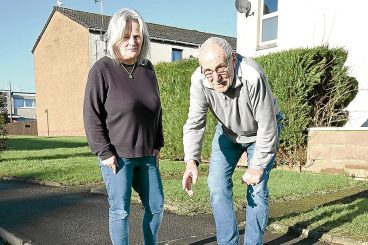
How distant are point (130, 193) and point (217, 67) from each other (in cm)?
111

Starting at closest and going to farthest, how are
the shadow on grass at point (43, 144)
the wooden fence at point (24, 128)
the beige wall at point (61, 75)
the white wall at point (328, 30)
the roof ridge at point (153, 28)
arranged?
the white wall at point (328, 30), the shadow on grass at point (43, 144), the roof ridge at point (153, 28), the beige wall at point (61, 75), the wooden fence at point (24, 128)

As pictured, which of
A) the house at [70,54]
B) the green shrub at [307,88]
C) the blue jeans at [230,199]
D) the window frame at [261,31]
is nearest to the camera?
the blue jeans at [230,199]

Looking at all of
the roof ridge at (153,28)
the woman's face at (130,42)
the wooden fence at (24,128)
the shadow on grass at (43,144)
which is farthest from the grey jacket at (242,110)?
the wooden fence at (24,128)

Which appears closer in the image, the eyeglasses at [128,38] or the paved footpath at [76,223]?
the eyeglasses at [128,38]

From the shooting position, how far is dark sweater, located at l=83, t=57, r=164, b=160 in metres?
2.55

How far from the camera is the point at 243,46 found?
12469 millimetres

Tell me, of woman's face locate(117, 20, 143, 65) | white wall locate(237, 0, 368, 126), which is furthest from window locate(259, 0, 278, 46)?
woman's face locate(117, 20, 143, 65)

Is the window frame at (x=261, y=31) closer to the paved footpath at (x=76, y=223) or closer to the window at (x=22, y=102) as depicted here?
the paved footpath at (x=76, y=223)

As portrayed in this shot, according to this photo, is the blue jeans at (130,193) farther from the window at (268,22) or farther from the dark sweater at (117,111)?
the window at (268,22)

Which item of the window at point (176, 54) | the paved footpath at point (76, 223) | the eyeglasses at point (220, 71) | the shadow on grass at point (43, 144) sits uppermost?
the window at point (176, 54)

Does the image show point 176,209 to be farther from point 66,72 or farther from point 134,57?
point 66,72

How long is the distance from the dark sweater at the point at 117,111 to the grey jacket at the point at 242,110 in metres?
0.32

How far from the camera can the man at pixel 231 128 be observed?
244 cm

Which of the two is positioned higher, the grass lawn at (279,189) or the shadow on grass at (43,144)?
the grass lawn at (279,189)
